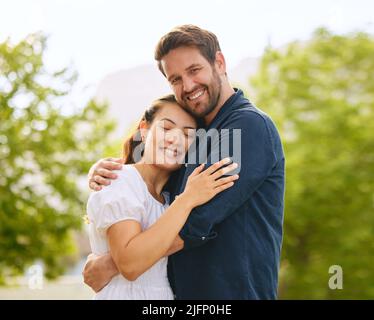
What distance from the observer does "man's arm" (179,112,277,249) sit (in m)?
2.11

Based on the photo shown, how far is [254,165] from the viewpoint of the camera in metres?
2.17

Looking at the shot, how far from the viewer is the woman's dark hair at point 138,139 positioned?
2.43 meters

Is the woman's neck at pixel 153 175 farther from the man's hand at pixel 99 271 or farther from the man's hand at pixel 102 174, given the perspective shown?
the man's hand at pixel 99 271

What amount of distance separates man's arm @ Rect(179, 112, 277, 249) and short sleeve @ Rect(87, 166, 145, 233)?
183 millimetres

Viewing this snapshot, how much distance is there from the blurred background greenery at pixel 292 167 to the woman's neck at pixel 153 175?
10650 millimetres

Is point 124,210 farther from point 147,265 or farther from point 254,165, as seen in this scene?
point 254,165

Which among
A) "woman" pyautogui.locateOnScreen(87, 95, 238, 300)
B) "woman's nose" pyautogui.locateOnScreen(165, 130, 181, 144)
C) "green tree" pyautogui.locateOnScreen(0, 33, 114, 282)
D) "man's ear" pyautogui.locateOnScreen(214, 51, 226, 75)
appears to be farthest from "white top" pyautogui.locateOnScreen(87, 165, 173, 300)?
"green tree" pyautogui.locateOnScreen(0, 33, 114, 282)

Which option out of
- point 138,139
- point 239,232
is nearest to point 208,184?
point 239,232

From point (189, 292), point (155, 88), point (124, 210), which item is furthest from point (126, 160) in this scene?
point (155, 88)

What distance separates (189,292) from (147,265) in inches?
8.9

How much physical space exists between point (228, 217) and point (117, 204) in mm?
378

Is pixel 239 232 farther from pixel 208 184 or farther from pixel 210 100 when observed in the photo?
pixel 210 100

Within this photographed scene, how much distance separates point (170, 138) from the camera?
91.6 inches

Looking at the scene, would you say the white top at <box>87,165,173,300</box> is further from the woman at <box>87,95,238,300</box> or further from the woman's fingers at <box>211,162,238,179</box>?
the woman's fingers at <box>211,162,238,179</box>
